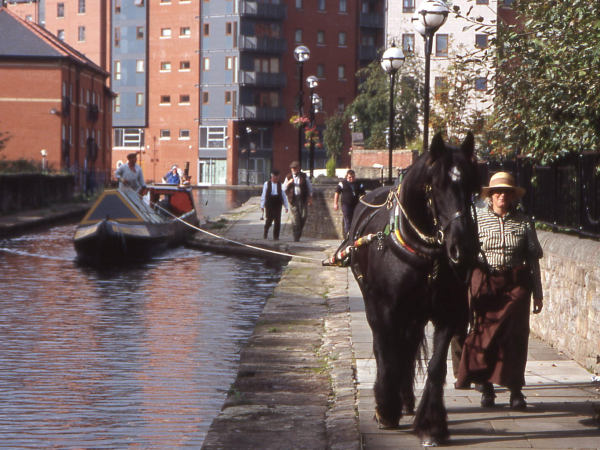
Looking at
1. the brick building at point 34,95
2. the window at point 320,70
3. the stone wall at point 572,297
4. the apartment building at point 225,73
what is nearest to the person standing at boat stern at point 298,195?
the stone wall at point 572,297

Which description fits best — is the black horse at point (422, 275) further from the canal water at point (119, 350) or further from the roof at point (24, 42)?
the roof at point (24, 42)

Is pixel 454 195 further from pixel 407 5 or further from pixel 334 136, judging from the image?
pixel 407 5

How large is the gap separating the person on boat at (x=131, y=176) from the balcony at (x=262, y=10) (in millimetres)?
66884

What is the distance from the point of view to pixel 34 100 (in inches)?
2734

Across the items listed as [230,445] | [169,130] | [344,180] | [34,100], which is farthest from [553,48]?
[169,130]

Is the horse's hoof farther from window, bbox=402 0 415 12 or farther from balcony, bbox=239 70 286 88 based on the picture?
balcony, bbox=239 70 286 88

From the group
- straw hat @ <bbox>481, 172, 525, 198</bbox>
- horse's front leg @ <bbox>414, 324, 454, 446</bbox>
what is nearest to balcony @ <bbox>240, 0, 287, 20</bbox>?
straw hat @ <bbox>481, 172, 525, 198</bbox>

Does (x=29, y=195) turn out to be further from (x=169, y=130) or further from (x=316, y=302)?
(x=169, y=130)

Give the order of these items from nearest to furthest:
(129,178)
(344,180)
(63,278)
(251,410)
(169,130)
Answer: (251,410) → (63,278) → (344,180) → (129,178) → (169,130)

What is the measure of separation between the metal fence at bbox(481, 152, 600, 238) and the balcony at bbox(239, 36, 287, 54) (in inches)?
3244

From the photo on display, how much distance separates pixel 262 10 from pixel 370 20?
1186cm

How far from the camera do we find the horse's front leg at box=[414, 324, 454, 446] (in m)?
6.67

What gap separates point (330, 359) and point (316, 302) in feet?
16.2

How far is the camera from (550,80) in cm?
1010
